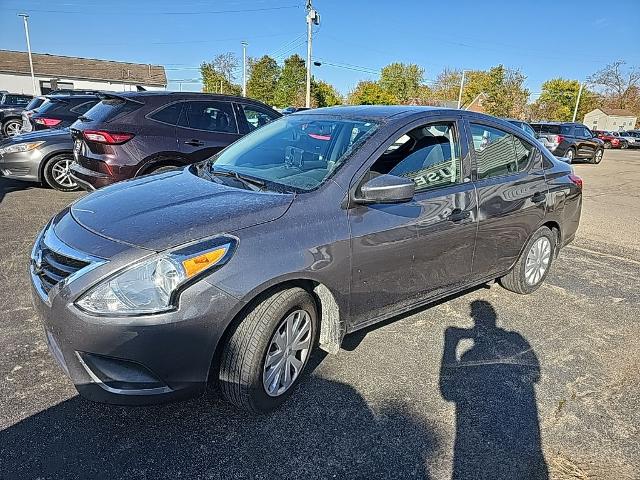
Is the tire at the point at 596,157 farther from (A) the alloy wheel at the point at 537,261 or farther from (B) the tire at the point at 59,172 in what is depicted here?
(B) the tire at the point at 59,172

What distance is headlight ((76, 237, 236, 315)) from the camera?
2.01m

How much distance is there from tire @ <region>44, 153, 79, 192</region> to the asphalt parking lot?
4.37 m

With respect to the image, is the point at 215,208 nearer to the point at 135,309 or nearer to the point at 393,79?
the point at 135,309

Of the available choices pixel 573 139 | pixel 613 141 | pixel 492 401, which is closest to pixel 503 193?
pixel 492 401

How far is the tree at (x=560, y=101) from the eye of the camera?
60.0 meters

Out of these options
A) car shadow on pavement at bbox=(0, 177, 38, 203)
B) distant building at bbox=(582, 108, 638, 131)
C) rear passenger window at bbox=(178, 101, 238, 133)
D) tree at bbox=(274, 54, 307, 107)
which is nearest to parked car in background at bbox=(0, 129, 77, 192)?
car shadow on pavement at bbox=(0, 177, 38, 203)

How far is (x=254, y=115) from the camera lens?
6914 mm

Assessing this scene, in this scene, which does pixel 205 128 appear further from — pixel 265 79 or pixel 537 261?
pixel 265 79

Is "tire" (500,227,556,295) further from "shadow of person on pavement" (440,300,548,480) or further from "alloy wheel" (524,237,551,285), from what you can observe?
"shadow of person on pavement" (440,300,548,480)

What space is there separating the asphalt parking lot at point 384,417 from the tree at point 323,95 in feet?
149

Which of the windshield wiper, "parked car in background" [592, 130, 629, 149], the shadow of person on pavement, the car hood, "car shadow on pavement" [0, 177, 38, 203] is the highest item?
the windshield wiper

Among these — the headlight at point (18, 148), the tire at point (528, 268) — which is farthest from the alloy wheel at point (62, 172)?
the tire at point (528, 268)

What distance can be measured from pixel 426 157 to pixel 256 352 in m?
1.84

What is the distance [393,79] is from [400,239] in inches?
2269
